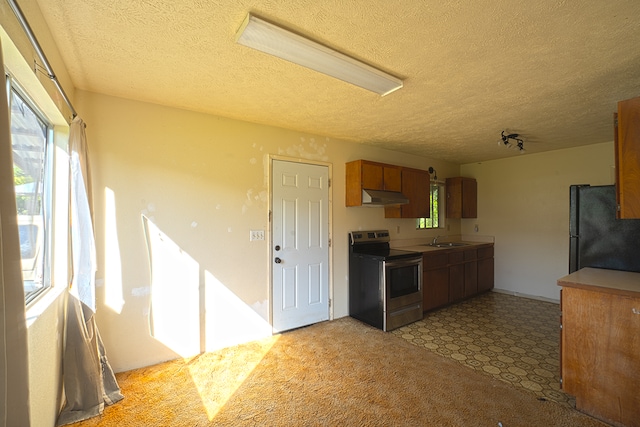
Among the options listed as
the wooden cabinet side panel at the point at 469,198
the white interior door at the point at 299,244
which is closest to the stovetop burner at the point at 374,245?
the white interior door at the point at 299,244

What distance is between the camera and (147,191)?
Answer: 2.54 m

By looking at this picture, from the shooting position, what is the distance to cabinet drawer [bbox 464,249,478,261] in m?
4.50

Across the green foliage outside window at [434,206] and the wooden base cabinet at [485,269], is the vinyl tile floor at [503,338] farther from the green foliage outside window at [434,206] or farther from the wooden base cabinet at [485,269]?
the green foliage outside window at [434,206]

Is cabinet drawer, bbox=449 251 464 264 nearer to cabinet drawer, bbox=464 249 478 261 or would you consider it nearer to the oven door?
cabinet drawer, bbox=464 249 478 261

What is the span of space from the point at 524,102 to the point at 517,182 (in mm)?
2778

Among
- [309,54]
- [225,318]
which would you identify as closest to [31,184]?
[309,54]

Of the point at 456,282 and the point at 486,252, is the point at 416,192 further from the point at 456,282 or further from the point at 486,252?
the point at 486,252

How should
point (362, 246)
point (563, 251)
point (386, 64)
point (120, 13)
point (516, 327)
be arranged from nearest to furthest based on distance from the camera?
point (120, 13)
point (386, 64)
point (516, 327)
point (362, 246)
point (563, 251)

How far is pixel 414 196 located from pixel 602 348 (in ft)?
8.96

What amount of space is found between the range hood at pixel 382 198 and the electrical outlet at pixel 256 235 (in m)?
1.39

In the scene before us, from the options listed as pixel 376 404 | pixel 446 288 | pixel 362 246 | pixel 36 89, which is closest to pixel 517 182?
pixel 446 288

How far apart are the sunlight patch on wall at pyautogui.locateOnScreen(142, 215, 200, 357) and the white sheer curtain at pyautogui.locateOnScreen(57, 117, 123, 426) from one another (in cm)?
58

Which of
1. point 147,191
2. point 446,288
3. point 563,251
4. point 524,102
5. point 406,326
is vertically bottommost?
point 406,326

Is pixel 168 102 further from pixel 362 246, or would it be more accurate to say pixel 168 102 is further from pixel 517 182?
pixel 517 182
